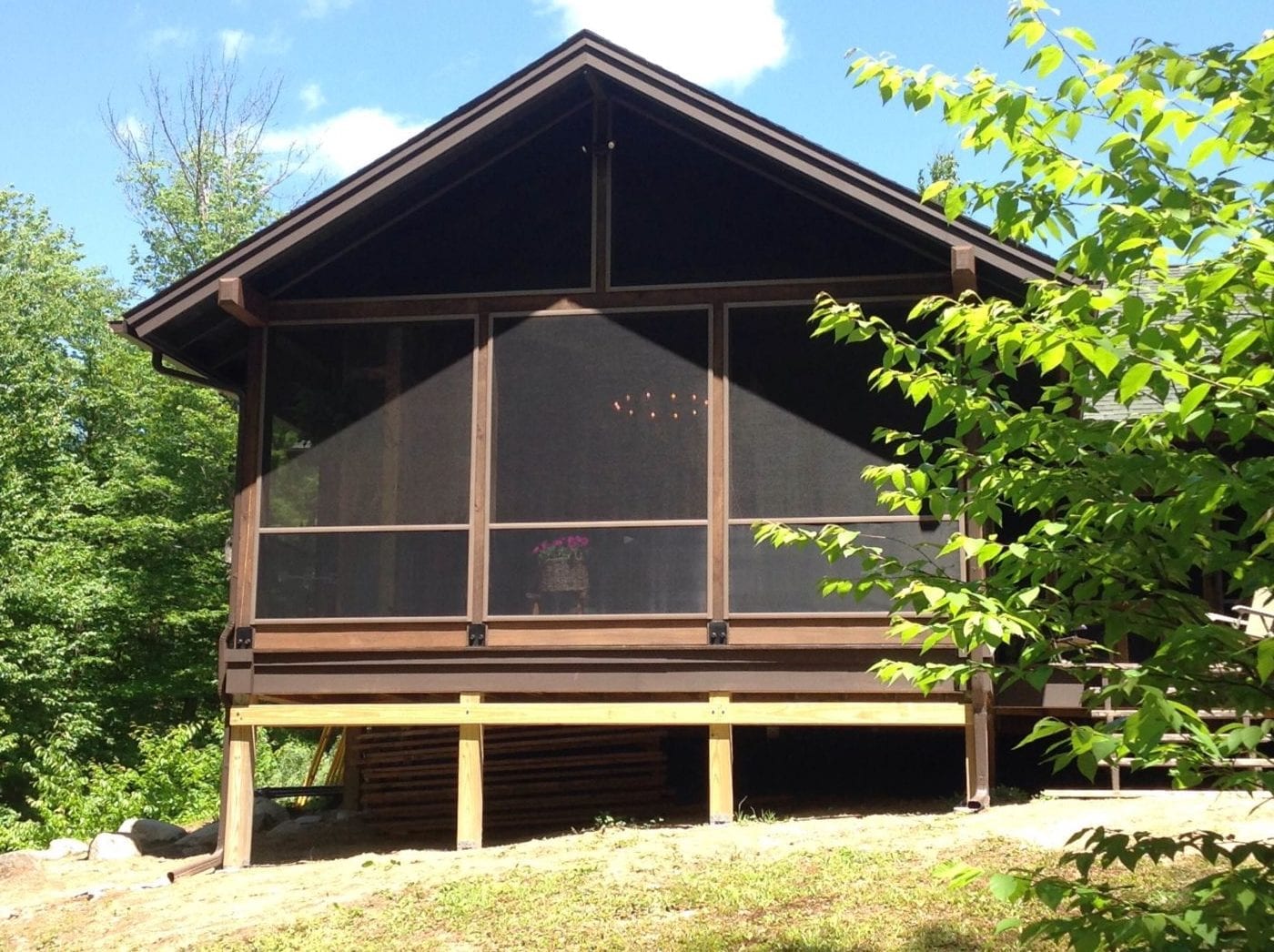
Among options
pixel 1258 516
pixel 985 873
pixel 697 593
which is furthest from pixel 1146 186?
pixel 697 593

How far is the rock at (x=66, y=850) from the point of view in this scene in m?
12.0

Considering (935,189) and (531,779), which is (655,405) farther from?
(935,189)

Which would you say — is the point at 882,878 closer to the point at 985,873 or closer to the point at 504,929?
the point at 504,929

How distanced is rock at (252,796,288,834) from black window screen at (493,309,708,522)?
4.91 metres

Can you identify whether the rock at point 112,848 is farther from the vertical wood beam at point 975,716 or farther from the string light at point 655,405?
the vertical wood beam at point 975,716

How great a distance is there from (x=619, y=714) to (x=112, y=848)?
5291 mm

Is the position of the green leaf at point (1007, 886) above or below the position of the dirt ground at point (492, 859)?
above

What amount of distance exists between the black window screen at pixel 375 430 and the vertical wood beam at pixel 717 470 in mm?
1940

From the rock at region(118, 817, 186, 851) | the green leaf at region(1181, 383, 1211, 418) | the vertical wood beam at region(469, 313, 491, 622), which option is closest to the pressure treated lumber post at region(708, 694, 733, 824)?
Result: the vertical wood beam at region(469, 313, 491, 622)

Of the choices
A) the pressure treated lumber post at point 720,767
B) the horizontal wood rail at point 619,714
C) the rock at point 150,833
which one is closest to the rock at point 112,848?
the rock at point 150,833

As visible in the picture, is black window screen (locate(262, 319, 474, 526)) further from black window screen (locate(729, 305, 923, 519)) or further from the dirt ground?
the dirt ground

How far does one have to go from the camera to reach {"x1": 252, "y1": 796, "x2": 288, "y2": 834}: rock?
12.9m

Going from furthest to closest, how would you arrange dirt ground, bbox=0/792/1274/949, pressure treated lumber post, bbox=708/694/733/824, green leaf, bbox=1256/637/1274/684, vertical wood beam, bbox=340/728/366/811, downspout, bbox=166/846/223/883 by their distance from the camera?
vertical wood beam, bbox=340/728/366/811 → downspout, bbox=166/846/223/883 → pressure treated lumber post, bbox=708/694/733/824 → dirt ground, bbox=0/792/1274/949 → green leaf, bbox=1256/637/1274/684

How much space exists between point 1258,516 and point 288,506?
851cm
